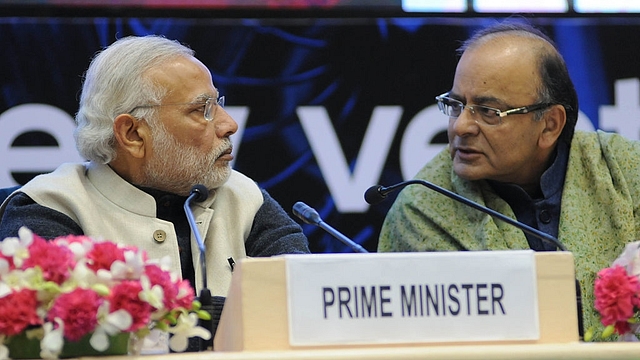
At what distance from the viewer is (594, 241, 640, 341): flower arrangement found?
2.26 meters

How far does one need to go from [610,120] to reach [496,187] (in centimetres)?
91

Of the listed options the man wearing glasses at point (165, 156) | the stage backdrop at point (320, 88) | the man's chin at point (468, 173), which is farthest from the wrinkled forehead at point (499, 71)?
the man wearing glasses at point (165, 156)

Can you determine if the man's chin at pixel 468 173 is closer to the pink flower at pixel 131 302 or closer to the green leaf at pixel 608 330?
the green leaf at pixel 608 330

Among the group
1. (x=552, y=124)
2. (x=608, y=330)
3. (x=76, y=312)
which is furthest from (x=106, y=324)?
(x=552, y=124)

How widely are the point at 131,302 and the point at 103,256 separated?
4.6 inches

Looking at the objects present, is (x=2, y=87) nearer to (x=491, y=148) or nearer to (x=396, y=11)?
(x=396, y=11)

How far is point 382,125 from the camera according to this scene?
13.7ft

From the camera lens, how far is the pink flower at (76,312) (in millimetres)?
1918

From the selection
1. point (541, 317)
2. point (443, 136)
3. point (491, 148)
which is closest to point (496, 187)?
point (491, 148)

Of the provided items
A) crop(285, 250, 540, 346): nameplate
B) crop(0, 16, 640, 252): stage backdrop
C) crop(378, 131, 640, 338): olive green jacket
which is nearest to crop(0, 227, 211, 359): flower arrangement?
crop(285, 250, 540, 346): nameplate

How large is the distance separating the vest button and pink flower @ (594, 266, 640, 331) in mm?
1319

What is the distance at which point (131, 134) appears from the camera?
3.27 metres

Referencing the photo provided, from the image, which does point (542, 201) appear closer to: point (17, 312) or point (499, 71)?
point (499, 71)

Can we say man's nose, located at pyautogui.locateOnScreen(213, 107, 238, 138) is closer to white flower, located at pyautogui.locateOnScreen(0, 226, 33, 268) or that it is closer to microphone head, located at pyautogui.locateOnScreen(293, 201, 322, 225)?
microphone head, located at pyautogui.locateOnScreen(293, 201, 322, 225)
